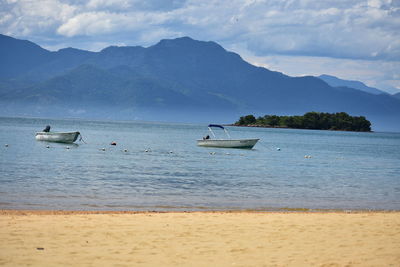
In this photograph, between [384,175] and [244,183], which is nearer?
[244,183]

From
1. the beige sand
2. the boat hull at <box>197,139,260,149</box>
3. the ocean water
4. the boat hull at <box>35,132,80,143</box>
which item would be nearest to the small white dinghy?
the boat hull at <box>35,132,80,143</box>

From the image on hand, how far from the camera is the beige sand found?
42.0ft

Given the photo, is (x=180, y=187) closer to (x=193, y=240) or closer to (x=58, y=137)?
(x=193, y=240)

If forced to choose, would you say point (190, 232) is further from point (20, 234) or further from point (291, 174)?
point (291, 174)

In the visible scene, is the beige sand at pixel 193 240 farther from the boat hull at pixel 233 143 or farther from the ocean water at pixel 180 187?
the boat hull at pixel 233 143

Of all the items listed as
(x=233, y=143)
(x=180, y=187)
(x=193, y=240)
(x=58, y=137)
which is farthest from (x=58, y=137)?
(x=193, y=240)

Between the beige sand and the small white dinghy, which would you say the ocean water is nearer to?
the beige sand

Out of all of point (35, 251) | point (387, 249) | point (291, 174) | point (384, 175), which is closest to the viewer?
point (35, 251)

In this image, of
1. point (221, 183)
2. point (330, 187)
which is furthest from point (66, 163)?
point (330, 187)

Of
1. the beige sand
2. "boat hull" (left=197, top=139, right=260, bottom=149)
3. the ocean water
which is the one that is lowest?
the ocean water

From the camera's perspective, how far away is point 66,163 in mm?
44906

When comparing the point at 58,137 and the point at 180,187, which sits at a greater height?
the point at 58,137

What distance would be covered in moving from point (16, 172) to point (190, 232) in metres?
23.0

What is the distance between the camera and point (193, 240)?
15.0m
